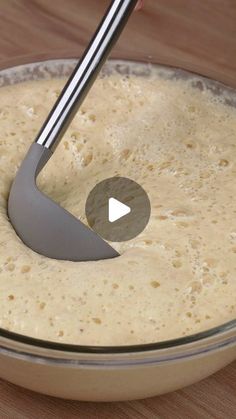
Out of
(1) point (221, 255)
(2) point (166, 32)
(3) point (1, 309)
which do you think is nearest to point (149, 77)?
(2) point (166, 32)

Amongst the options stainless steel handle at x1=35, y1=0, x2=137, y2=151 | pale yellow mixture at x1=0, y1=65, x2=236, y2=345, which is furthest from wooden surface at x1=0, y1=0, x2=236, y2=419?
stainless steel handle at x1=35, y1=0, x2=137, y2=151

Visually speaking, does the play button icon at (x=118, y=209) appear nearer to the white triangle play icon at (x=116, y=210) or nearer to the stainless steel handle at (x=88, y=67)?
the white triangle play icon at (x=116, y=210)

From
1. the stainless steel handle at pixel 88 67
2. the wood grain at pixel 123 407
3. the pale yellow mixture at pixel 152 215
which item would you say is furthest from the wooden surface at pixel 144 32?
the wood grain at pixel 123 407

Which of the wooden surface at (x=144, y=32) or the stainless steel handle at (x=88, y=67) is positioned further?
the wooden surface at (x=144, y=32)

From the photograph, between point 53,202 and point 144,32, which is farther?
point 144,32

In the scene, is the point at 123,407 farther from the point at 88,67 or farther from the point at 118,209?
the point at 88,67

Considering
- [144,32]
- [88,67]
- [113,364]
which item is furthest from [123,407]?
[144,32]
